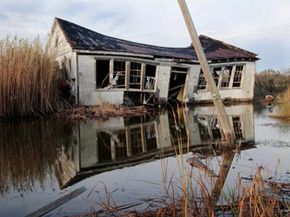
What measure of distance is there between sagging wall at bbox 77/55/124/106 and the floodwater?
19.7ft

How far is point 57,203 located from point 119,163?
2.27 m

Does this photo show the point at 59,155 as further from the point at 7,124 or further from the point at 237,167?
the point at 7,124

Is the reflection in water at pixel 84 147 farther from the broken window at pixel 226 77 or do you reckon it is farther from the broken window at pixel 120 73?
the broken window at pixel 226 77

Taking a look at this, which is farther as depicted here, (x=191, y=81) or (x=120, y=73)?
(x=191, y=81)

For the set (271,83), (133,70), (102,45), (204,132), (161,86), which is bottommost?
(204,132)

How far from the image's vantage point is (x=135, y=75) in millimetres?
18312

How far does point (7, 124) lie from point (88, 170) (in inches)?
262

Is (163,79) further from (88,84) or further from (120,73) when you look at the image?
(88,84)

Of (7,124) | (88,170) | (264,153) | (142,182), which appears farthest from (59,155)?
(7,124)

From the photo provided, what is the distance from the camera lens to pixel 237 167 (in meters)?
5.29

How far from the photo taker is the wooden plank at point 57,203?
3524mm

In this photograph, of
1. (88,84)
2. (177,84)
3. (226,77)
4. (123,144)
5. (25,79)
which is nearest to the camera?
(123,144)

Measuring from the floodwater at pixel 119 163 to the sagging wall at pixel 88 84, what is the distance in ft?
19.7

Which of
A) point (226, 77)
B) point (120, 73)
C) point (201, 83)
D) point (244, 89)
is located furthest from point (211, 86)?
point (244, 89)
